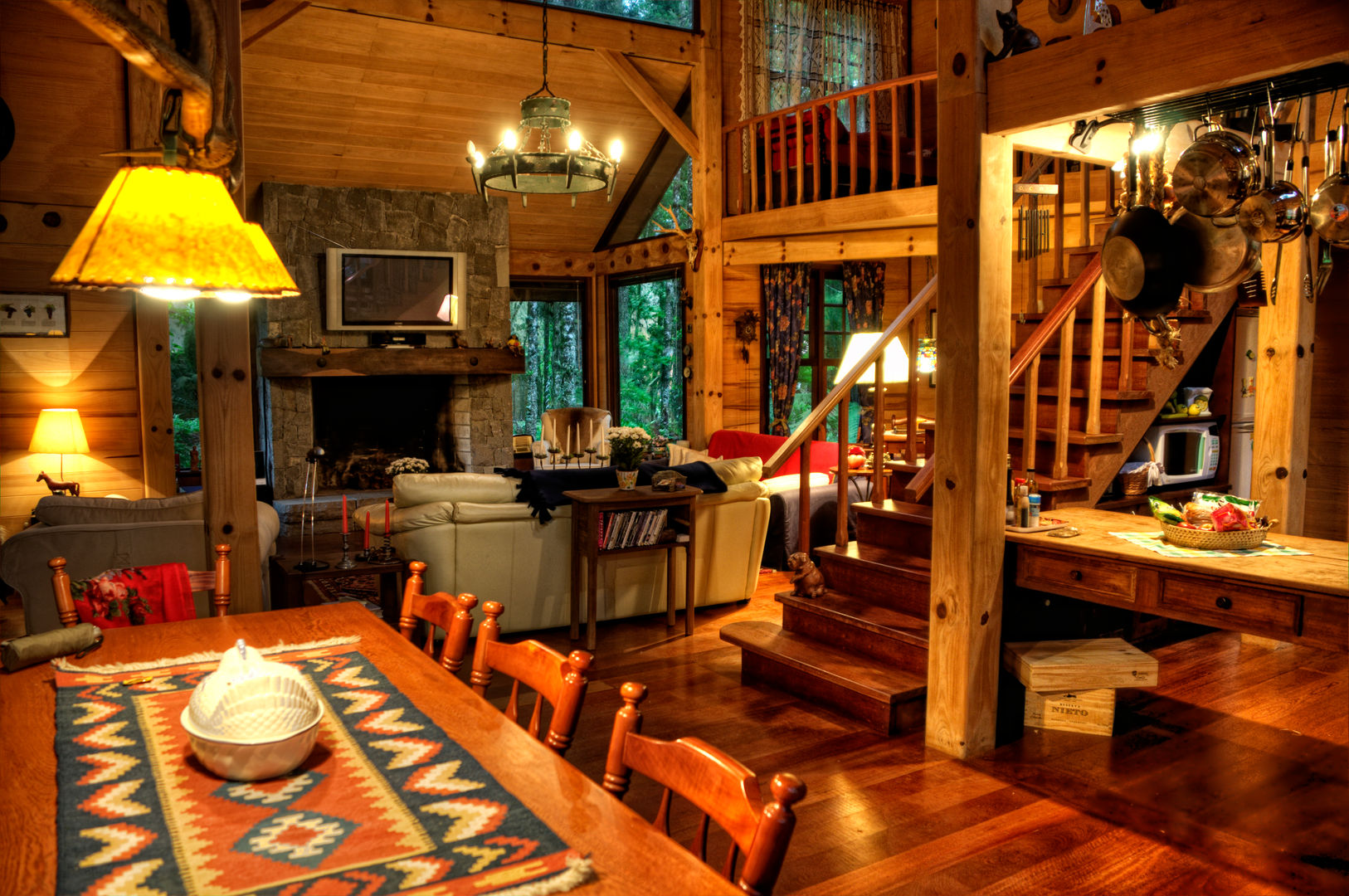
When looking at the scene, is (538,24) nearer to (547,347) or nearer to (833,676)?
(547,347)

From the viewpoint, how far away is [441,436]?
988 centimetres

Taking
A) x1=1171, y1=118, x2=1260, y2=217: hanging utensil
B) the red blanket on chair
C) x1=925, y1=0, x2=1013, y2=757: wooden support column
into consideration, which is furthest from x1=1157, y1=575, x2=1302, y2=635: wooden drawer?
the red blanket on chair

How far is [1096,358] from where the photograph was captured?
420 centimetres

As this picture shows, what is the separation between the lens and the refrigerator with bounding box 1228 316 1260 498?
5301 millimetres

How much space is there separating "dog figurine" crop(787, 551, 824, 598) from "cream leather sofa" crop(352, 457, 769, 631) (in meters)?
0.95

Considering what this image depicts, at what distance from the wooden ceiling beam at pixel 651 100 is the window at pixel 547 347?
8.89 feet

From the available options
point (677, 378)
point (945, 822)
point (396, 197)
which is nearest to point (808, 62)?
point (677, 378)

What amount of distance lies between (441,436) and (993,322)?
288 inches

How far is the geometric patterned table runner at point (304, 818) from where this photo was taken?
130 centimetres

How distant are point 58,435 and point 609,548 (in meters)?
3.59

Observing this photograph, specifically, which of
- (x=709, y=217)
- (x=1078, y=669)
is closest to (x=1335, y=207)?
(x=1078, y=669)

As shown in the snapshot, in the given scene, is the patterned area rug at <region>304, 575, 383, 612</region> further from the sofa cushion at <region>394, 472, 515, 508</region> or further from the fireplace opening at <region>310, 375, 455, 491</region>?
the fireplace opening at <region>310, 375, 455, 491</region>

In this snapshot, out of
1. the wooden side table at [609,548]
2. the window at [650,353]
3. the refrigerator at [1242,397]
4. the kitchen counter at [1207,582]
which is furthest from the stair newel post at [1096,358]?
the window at [650,353]

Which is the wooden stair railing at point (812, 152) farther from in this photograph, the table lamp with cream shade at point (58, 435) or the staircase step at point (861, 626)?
the table lamp with cream shade at point (58, 435)
